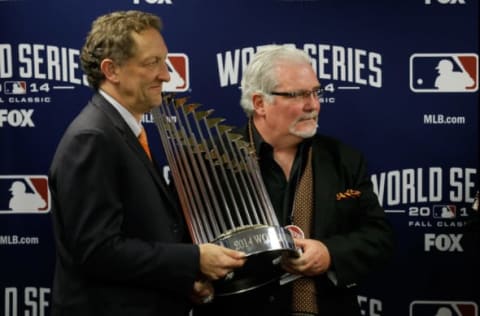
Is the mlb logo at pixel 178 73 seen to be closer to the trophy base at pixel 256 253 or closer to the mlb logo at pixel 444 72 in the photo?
the mlb logo at pixel 444 72

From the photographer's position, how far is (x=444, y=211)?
278cm

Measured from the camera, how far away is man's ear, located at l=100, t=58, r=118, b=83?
68.3 inches

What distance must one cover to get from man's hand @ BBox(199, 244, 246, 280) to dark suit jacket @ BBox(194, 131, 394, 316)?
12.9 inches

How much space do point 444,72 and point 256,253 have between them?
1391mm

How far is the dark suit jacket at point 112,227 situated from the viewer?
64.7 inches

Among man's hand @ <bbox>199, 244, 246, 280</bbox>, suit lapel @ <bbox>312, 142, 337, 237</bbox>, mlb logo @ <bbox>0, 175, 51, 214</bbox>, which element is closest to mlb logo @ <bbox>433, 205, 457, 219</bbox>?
suit lapel @ <bbox>312, 142, 337, 237</bbox>

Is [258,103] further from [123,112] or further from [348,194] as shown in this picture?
[123,112]

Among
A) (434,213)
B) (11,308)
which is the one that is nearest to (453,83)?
(434,213)

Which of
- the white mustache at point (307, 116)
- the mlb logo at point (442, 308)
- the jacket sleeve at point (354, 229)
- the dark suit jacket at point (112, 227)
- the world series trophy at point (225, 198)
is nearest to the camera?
the dark suit jacket at point (112, 227)

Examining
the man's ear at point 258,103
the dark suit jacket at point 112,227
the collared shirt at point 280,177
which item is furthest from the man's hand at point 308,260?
the man's ear at point 258,103

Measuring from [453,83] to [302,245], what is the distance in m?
1.19

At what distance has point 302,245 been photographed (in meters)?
1.87

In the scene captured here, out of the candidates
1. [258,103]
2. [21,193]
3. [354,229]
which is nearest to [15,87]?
[21,193]

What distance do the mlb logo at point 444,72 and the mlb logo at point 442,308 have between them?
833 mm
